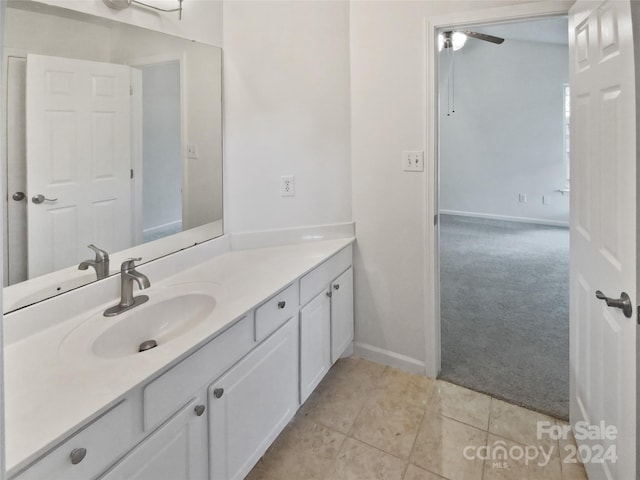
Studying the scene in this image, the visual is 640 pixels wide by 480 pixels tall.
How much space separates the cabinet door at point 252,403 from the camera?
1.34 meters

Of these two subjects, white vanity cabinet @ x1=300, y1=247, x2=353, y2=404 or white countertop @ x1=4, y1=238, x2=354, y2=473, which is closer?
white countertop @ x1=4, y1=238, x2=354, y2=473

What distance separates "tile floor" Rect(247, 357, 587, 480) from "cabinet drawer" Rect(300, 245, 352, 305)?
62cm

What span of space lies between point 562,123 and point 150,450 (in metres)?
6.95

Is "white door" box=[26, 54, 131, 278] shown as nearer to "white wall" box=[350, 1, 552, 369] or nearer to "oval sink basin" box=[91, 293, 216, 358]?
"oval sink basin" box=[91, 293, 216, 358]

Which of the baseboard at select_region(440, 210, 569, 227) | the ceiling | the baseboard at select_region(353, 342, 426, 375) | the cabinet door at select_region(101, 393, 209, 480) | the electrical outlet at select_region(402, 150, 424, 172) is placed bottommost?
the baseboard at select_region(353, 342, 426, 375)

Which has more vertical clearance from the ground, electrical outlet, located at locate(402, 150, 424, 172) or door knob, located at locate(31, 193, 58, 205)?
electrical outlet, located at locate(402, 150, 424, 172)

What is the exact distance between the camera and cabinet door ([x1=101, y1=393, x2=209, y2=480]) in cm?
103

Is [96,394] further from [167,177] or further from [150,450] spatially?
[167,177]

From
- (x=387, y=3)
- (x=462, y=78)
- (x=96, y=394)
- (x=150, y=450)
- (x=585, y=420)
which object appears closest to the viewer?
(x=96, y=394)

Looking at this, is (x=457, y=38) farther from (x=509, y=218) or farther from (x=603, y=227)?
(x=509, y=218)

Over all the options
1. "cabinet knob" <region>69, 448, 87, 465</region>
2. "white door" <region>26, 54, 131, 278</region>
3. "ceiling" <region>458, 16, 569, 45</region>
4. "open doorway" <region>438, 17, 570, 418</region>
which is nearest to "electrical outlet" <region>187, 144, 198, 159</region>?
"white door" <region>26, 54, 131, 278</region>

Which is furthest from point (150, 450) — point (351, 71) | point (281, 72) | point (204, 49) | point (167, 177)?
point (351, 71)

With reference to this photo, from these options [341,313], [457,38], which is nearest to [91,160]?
[341,313]

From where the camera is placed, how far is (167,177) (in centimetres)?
182
